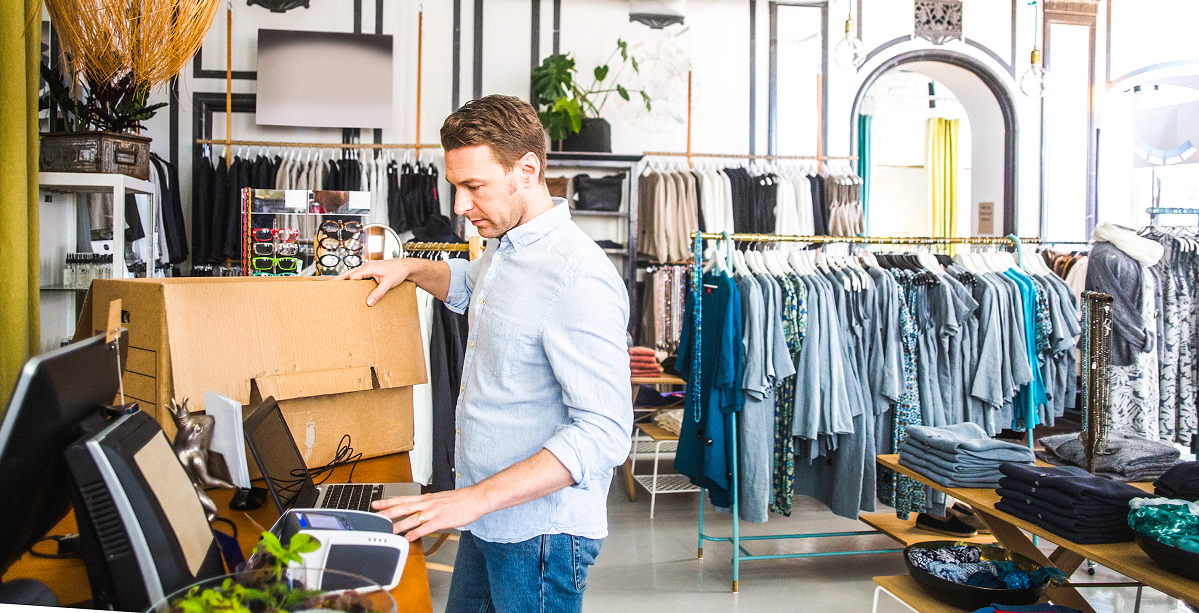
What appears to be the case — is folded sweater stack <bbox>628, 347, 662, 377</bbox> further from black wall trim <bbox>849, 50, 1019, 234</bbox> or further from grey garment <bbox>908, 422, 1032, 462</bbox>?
black wall trim <bbox>849, 50, 1019, 234</bbox>

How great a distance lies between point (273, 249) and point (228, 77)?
130 inches

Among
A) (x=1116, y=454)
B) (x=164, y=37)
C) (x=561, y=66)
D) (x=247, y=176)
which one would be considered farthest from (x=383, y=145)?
(x=1116, y=454)

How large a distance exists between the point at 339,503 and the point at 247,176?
4555mm

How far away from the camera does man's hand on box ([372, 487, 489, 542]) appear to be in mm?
1133

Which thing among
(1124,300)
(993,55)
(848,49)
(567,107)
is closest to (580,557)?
(1124,300)

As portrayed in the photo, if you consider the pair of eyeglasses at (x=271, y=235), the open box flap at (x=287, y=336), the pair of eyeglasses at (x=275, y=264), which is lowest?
the open box flap at (x=287, y=336)

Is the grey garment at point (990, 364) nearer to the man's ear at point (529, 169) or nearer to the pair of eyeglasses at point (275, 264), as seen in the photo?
the man's ear at point (529, 169)

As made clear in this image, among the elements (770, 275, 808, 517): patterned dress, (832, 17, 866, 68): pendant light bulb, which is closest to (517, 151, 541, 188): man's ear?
(770, 275, 808, 517): patterned dress

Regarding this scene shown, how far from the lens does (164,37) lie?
8.51 feet

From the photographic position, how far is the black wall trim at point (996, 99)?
6.32 m

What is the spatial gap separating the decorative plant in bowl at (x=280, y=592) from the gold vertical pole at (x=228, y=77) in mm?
5286

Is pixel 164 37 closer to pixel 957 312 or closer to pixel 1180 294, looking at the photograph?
pixel 957 312

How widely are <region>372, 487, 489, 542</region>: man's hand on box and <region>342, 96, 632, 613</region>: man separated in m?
0.12

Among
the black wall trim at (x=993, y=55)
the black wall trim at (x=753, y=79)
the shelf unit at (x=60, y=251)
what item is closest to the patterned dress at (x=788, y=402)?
the shelf unit at (x=60, y=251)
